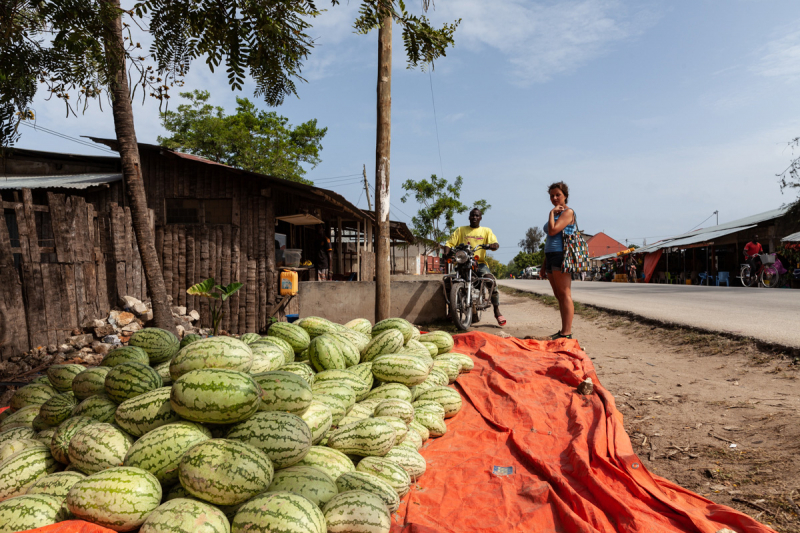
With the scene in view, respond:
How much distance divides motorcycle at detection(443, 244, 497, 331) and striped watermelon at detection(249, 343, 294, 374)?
4.86m

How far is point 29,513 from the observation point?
71.4 inches

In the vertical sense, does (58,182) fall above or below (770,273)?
above

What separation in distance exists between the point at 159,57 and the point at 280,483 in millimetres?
2875

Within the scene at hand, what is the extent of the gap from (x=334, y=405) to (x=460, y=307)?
5472 mm

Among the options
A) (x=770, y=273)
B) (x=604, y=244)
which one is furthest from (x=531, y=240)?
(x=770, y=273)

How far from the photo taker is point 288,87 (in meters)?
3.39

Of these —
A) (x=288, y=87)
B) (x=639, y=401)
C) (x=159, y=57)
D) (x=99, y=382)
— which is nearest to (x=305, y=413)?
(x=99, y=382)

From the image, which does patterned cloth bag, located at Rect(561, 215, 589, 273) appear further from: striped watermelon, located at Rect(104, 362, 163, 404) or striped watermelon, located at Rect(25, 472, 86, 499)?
striped watermelon, located at Rect(25, 472, 86, 499)

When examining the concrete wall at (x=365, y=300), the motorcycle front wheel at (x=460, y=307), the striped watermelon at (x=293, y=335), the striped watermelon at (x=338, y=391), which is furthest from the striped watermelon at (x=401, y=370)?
the concrete wall at (x=365, y=300)

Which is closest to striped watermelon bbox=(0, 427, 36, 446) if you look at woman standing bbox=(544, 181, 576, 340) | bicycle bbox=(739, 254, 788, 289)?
woman standing bbox=(544, 181, 576, 340)

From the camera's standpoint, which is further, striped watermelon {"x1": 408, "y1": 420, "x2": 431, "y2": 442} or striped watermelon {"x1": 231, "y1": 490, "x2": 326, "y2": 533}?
striped watermelon {"x1": 408, "y1": 420, "x2": 431, "y2": 442}

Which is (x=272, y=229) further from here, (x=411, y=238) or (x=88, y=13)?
(x=411, y=238)

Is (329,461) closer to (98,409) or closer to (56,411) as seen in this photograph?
(98,409)

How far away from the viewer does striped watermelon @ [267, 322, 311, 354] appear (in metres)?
3.78
